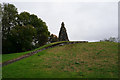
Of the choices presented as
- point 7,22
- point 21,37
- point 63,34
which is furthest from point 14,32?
point 63,34

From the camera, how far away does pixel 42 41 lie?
112 feet

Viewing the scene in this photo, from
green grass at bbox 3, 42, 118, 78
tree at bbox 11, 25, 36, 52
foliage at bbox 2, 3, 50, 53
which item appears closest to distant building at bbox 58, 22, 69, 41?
foliage at bbox 2, 3, 50, 53

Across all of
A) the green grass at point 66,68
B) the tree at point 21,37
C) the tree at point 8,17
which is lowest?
the green grass at point 66,68

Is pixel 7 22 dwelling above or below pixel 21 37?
above

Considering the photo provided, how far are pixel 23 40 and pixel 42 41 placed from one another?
31.3ft

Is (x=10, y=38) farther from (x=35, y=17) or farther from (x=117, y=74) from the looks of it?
(x=117, y=74)

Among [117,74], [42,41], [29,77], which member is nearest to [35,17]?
[42,41]

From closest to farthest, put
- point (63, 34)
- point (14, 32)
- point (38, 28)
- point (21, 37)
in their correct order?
1. point (14, 32)
2. point (21, 37)
3. point (63, 34)
4. point (38, 28)

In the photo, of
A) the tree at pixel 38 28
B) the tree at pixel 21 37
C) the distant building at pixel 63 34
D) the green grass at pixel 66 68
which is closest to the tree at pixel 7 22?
the tree at pixel 21 37

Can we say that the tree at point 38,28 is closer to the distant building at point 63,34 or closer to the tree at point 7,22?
the tree at point 7,22

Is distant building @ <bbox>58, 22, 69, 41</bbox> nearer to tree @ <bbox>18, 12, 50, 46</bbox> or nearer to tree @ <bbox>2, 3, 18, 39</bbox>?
tree @ <bbox>18, 12, 50, 46</bbox>

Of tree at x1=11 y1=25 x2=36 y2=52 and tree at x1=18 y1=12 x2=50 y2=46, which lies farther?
tree at x1=18 y1=12 x2=50 y2=46

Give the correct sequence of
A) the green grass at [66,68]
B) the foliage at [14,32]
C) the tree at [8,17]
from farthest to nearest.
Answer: the tree at [8,17]
the foliage at [14,32]
the green grass at [66,68]

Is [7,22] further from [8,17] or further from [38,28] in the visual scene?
[38,28]
